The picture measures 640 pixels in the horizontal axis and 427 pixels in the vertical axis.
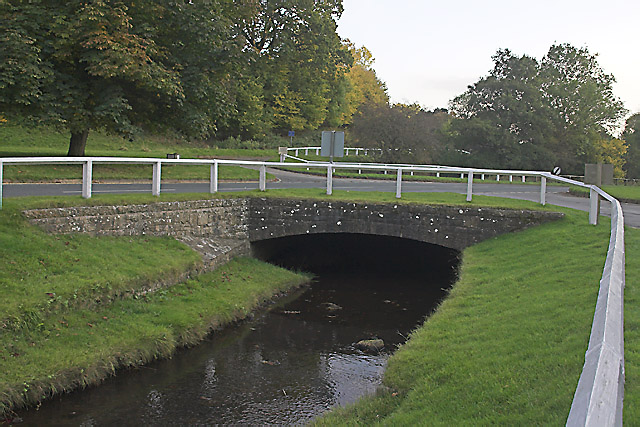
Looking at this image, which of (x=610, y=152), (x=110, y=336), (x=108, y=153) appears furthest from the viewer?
(x=610, y=152)

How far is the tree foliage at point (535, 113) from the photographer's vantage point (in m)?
46.4

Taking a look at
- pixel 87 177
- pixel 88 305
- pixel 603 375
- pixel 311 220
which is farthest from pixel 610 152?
pixel 603 375

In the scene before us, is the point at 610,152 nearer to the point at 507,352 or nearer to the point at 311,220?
the point at 311,220

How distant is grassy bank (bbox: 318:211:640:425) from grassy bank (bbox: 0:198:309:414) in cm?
351

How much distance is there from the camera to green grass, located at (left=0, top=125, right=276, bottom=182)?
61.8 feet

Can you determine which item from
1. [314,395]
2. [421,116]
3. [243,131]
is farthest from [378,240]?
[243,131]

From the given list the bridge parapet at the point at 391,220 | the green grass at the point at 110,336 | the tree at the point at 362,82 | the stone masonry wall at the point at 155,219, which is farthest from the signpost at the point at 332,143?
the tree at the point at 362,82

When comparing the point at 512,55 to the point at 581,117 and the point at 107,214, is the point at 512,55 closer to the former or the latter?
the point at 581,117

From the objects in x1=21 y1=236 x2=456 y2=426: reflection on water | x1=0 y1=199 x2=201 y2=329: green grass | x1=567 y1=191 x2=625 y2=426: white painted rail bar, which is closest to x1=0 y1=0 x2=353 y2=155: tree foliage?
x1=0 y1=199 x2=201 y2=329: green grass

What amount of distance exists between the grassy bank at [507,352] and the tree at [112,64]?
12466mm

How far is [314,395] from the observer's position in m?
8.38

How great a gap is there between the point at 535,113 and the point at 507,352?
43.9 metres

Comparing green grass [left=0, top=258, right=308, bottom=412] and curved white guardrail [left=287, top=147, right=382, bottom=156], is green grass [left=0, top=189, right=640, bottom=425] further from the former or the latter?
curved white guardrail [left=287, top=147, right=382, bottom=156]

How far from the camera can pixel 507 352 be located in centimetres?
637
